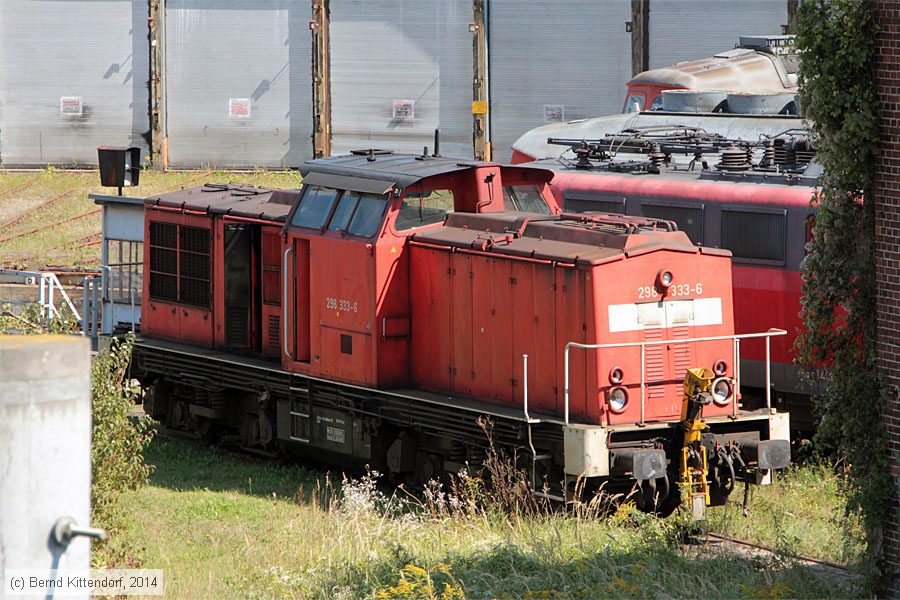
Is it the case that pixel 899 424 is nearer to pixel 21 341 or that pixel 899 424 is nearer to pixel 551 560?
pixel 551 560

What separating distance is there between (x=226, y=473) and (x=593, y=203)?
5537 mm

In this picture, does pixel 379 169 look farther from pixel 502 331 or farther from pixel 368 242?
pixel 502 331

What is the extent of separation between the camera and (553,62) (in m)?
36.7

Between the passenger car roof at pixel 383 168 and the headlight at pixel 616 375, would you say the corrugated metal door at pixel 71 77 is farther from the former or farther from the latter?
the headlight at pixel 616 375

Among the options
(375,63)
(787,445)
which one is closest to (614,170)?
(787,445)

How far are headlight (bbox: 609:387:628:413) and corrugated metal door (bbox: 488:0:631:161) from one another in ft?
82.4

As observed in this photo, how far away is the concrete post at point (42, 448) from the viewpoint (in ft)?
19.0

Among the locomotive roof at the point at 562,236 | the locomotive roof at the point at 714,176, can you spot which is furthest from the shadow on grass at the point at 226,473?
the locomotive roof at the point at 714,176

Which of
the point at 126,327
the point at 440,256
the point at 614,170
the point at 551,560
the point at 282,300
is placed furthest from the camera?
the point at 126,327

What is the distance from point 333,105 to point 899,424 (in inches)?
1149

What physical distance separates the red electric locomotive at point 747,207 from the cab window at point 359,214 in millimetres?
3693

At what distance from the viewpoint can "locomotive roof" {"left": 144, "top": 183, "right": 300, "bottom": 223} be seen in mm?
15578

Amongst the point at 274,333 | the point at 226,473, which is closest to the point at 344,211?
the point at 274,333

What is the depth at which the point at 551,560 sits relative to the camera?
998cm
